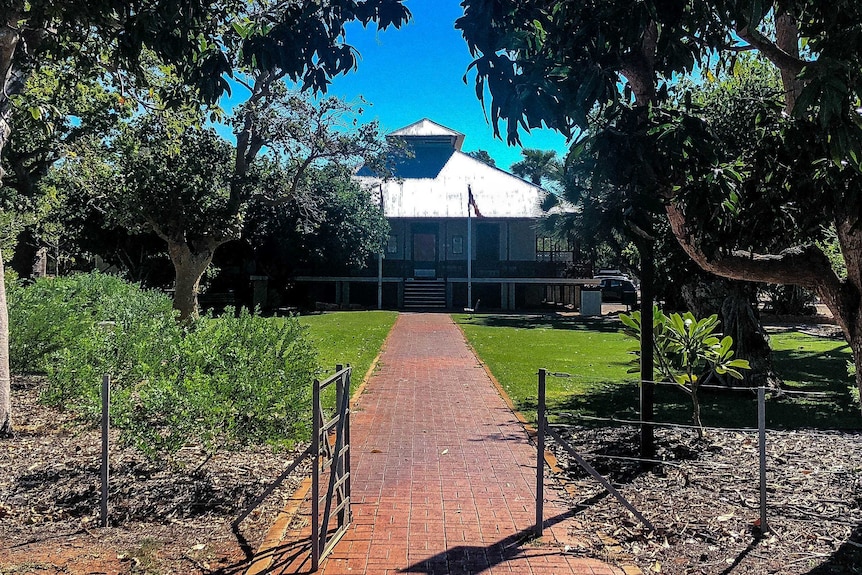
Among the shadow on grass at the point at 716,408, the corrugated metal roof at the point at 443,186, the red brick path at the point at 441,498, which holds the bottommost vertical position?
the red brick path at the point at 441,498

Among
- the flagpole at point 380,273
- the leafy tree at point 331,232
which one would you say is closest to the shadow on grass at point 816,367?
the leafy tree at point 331,232

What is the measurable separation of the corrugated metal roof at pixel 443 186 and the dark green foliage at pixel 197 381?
2589 centimetres

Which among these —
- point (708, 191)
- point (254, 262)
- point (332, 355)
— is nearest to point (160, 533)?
point (708, 191)

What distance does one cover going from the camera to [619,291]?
44094 mm

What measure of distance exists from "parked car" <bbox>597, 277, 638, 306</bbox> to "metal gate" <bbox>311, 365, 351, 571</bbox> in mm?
33426

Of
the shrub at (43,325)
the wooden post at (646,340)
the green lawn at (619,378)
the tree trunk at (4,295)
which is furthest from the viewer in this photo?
the green lawn at (619,378)

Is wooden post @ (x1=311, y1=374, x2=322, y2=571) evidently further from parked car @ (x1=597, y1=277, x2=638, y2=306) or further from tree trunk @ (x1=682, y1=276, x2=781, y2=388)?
parked car @ (x1=597, y1=277, x2=638, y2=306)

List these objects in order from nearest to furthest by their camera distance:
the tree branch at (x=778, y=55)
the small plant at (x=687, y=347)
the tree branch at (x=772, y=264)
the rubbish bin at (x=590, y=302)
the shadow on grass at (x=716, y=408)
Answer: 1. the tree branch at (x=778, y=55)
2. the tree branch at (x=772, y=264)
3. the small plant at (x=687, y=347)
4. the shadow on grass at (x=716, y=408)
5. the rubbish bin at (x=590, y=302)

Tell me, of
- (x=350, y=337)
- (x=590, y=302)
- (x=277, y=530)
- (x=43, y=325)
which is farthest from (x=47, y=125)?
Result: (x=590, y=302)

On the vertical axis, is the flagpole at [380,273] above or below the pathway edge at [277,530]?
above

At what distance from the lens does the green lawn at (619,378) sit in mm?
9664

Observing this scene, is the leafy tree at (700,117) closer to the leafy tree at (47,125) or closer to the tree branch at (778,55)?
the tree branch at (778,55)

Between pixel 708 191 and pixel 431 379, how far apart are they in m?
8.76

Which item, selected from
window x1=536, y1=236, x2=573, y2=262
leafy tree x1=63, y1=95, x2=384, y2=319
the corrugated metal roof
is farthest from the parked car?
leafy tree x1=63, y1=95, x2=384, y2=319
